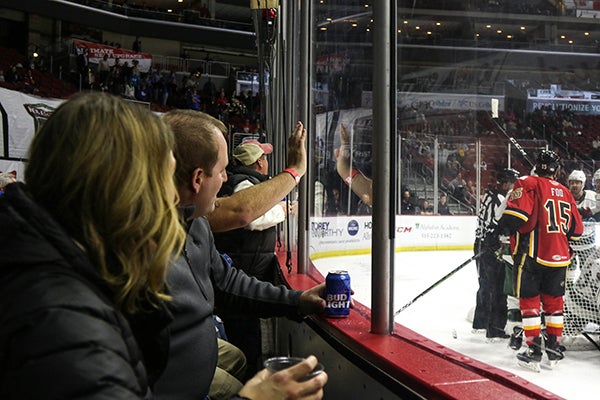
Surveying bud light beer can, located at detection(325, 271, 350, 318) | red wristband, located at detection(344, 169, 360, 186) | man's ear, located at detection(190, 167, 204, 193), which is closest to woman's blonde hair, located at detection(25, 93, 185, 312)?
man's ear, located at detection(190, 167, 204, 193)

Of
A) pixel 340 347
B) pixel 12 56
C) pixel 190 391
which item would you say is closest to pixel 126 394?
pixel 190 391

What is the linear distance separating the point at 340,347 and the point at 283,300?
0.21m

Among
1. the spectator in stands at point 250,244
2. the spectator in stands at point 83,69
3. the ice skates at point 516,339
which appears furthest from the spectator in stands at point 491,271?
the spectator in stands at point 83,69

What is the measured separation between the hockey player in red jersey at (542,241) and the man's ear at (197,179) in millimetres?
1179

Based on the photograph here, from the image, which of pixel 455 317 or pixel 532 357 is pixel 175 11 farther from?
pixel 532 357

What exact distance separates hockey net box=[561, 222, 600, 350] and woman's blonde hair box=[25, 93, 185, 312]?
1.93 metres

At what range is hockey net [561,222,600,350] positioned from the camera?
2.33 meters

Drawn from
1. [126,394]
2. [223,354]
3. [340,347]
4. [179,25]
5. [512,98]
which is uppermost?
[179,25]

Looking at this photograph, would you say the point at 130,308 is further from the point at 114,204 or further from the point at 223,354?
the point at 223,354

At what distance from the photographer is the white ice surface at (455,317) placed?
64.7 inches

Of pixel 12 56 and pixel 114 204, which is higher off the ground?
pixel 12 56

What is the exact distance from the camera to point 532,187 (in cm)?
220

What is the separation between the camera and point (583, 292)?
8.32 feet

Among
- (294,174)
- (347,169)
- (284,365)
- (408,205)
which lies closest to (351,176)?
(347,169)
